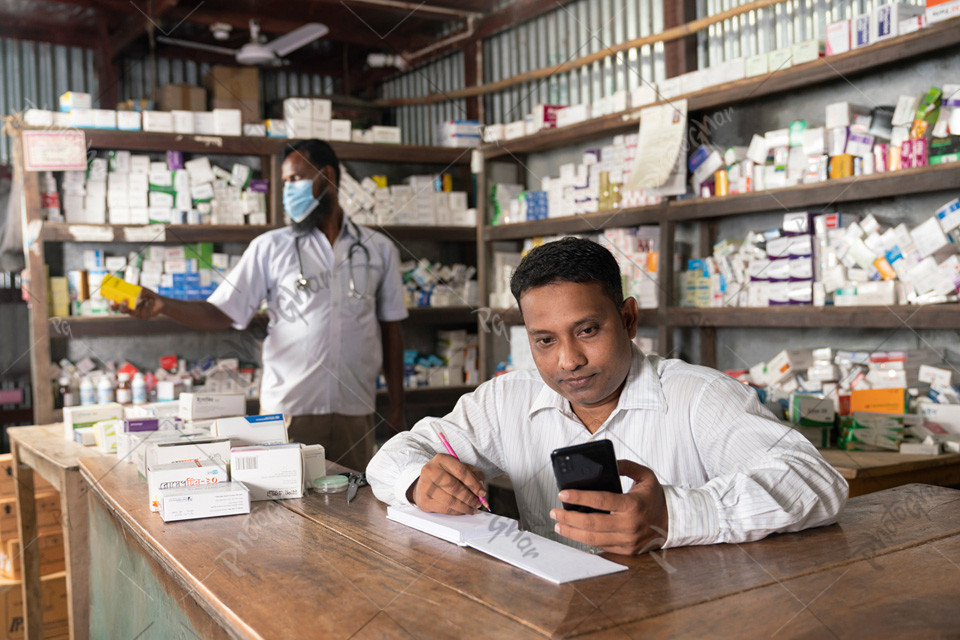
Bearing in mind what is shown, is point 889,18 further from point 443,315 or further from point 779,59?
point 443,315

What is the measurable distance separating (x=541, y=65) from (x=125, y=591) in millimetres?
4734

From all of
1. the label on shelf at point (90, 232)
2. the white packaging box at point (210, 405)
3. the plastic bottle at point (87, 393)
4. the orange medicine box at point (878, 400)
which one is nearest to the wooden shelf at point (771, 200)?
the orange medicine box at point (878, 400)

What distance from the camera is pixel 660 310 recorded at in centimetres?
430

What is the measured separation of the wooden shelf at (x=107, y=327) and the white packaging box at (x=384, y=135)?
1.76 meters

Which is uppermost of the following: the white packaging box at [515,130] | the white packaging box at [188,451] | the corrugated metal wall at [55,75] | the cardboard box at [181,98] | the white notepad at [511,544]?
the corrugated metal wall at [55,75]

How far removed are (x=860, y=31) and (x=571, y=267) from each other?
2.29m

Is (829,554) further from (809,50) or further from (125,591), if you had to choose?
(809,50)

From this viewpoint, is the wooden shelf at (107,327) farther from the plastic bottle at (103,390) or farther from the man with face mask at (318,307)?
the man with face mask at (318,307)

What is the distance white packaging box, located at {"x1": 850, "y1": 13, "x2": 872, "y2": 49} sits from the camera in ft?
11.0

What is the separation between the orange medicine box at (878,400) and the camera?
130 inches

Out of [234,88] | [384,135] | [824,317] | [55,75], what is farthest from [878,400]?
[55,75]

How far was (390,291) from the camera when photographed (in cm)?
393

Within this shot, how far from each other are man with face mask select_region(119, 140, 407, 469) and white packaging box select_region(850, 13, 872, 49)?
2.16 m

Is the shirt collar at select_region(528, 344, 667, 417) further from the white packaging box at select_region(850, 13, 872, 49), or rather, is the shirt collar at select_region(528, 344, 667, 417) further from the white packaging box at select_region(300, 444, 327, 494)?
the white packaging box at select_region(850, 13, 872, 49)
